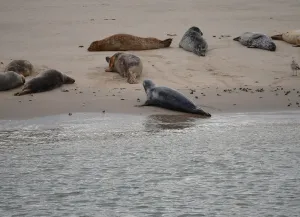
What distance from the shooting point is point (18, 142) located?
688 cm

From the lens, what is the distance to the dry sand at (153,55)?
361 inches

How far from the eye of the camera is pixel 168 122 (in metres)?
Result: 7.99

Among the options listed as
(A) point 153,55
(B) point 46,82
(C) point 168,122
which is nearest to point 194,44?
(A) point 153,55

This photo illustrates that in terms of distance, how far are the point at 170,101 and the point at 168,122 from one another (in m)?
0.76

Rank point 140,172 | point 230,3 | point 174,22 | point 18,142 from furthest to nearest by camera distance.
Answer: point 230,3
point 174,22
point 18,142
point 140,172

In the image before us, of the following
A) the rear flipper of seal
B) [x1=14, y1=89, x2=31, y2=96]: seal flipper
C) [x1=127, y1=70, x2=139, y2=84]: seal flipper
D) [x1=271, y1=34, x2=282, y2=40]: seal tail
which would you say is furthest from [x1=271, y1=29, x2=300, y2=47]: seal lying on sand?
[x1=14, y1=89, x2=31, y2=96]: seal flipper

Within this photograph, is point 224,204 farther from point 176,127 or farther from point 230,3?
point 230,3

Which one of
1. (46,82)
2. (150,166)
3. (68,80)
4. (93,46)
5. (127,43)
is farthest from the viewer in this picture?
(127,43)

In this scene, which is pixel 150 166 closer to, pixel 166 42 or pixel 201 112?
pixel 201 112

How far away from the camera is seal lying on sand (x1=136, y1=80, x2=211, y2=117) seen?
28.0ft

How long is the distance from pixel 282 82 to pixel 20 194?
6454 mm

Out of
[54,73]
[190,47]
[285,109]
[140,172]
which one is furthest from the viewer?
[190,47]

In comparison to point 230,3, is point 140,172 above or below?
below

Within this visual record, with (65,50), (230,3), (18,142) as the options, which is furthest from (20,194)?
(230,3)
